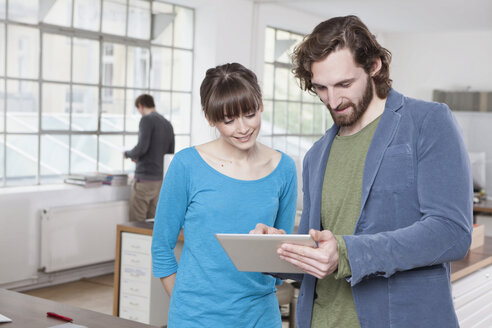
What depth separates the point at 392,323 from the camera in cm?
146

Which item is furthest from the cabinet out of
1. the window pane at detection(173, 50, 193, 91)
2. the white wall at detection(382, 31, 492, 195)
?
the white wall at detection(382, 31, 492, 195)

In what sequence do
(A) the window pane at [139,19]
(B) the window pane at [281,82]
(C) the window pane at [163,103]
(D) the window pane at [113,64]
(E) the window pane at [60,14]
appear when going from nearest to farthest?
1. (E) the window pane at [60,14]
2. (D) the window pane at [113,64]
3. (A) the window pane at [139,19]
4. (C) the window pane at [163,103]
5. (B) the window pane at [281,82]

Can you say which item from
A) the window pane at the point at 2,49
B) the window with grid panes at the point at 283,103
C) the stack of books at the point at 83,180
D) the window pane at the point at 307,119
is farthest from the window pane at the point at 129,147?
the window pane at the point at 307,119

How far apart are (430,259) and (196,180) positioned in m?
0.83

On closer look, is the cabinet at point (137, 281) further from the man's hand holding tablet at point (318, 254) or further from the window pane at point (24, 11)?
the man's hand holding tablet at point (318, 254)

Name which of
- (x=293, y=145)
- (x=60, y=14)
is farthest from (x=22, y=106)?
(x=293, y=145)

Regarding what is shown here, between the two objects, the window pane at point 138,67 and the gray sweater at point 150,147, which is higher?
the window pane at point 138,67

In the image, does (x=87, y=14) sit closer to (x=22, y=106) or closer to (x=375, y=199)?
(x=22, y=106)

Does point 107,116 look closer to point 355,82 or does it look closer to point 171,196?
point 171,196

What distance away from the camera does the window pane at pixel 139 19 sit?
637 cm

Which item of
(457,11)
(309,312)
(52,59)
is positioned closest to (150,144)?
(52,59)

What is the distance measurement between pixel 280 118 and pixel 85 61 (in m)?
3.01

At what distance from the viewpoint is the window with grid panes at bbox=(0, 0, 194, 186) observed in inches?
213

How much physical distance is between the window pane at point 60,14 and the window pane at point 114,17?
16.0 inches
